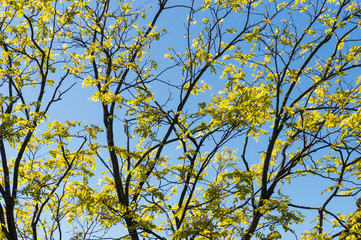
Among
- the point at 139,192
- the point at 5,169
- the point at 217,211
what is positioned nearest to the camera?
the point at 217,211

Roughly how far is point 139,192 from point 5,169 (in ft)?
11.6

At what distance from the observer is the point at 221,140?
677 cm

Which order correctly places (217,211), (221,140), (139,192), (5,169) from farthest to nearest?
(5,169) → (139,192) → (217,211) → (221,140)

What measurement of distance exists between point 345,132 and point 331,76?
182 cm

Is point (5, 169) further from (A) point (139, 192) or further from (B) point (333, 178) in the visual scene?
(B) point (333, 178)

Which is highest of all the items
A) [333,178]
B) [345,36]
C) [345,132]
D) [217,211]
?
[345,36]

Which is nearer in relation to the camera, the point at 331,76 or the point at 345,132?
the point at 345,132

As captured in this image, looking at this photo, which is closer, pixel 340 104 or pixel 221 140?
pixel 221 140

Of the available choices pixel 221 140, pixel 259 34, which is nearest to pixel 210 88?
pixel 259 34

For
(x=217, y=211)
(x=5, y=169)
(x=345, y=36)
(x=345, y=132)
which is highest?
(x=345, y=36)

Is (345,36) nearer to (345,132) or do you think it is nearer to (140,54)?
(345,132)

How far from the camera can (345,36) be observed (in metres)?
8.80

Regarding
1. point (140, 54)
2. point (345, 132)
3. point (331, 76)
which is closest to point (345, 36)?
point (331, 76)

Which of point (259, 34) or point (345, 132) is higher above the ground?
point (259, 34)
